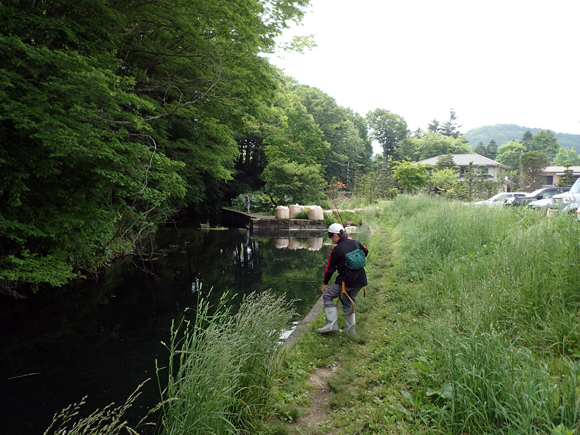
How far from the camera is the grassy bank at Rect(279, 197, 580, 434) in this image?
7.52ft

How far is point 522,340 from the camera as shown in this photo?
10.6 ft

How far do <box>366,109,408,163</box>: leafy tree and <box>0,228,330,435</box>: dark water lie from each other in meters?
72.9

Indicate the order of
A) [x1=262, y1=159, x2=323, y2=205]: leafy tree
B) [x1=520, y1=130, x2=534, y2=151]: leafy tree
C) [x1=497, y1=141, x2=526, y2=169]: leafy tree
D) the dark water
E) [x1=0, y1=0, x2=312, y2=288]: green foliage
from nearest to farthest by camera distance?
the dark water < [x1=0, y1=0, x2=312, y2=288]: green foliage < [x1=262, y1=159, x2=323, y2=205]: leafy tree < [x1=497, y1=141, x2=526, y2=169]: leafy tree < [x1=520, y1=130, x2=534, y2=151]: leafy tree

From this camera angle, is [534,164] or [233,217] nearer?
[233,217]

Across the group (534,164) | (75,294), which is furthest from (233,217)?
(534,164)

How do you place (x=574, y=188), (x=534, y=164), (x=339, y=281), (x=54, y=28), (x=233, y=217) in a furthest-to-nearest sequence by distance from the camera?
(x=534, y=164)
(x=233, y=217)
(x=574, y=188)
(x=54, y=28)
(x=339, y=281)

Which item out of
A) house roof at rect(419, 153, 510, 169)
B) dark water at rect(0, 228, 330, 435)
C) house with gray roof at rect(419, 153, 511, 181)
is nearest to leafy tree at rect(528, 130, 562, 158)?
house roof at rect(419, 153, 510, 169)

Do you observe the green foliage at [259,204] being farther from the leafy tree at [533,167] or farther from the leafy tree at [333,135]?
the leafy tree at [533,167]

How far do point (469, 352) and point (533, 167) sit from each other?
4605 centimetres

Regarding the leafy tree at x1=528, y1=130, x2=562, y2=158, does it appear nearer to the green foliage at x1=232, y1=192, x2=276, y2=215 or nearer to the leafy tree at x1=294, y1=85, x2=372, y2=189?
the leafy tree at x1=294, y1=85, x2=372, y2=189

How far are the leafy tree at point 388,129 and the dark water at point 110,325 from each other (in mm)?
72899

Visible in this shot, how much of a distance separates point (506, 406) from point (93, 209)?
22.0ft

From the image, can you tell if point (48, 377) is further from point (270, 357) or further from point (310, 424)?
point (310, 424)

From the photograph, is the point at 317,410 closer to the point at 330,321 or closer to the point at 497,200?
the point at 330,321
